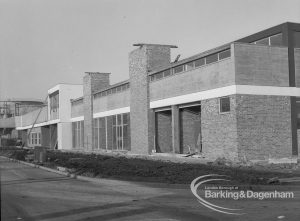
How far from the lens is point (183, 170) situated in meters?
19.2

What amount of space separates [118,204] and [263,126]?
17.5m

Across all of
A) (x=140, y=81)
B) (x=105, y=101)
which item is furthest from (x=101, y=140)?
(x=140, y=81)

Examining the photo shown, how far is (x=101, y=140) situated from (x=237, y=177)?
38.2 meters

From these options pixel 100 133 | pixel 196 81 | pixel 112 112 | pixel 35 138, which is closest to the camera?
pixel 196 81

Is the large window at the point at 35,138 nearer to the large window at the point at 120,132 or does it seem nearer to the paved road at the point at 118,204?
the large window at the point at 120,132

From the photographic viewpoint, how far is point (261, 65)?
1099 inches

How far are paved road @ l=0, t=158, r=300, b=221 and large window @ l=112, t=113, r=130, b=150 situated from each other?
28.7 m

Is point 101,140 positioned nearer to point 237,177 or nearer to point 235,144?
point 235,144

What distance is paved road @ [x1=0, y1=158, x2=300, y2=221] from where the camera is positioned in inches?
392

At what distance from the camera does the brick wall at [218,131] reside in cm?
2710

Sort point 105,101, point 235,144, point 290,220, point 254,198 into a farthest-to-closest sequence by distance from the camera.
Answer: point 105,101, point 235,144, point 254,198, point 290,220

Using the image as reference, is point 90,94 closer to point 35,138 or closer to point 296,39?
point 296,39

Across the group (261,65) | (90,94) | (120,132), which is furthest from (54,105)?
(261,65)

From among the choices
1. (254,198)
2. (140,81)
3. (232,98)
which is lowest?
(254,198)
